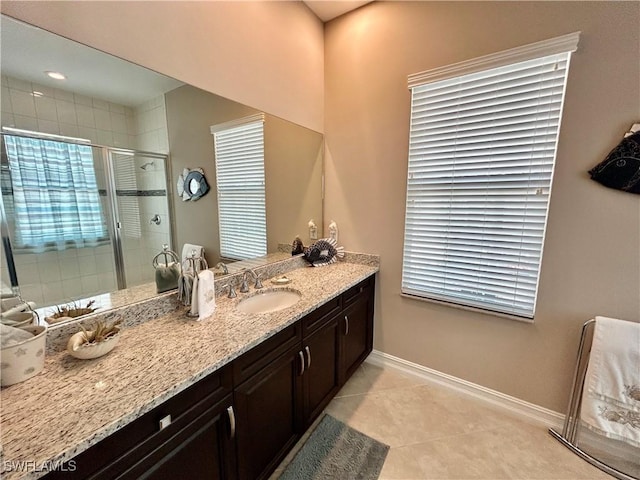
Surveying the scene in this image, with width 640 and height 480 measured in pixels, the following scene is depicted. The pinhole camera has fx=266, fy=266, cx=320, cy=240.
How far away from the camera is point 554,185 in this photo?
157 centimetres

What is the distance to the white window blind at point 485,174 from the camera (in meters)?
1.57

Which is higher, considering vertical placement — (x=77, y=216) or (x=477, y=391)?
(x=77, y=216)

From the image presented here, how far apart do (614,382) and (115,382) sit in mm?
2315

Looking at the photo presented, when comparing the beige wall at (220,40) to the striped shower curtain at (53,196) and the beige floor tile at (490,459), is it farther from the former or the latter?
the beige floor tile at (490,459)

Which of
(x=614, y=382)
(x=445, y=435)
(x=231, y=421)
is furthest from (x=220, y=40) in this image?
(x=614, y=382)

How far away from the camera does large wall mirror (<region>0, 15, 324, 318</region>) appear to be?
959 millimetres

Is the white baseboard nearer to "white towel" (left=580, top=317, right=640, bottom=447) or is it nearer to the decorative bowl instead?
"white towel" (left=580, top=317, right=640, bottom=447)

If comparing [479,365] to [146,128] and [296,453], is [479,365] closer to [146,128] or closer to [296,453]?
[296,453]

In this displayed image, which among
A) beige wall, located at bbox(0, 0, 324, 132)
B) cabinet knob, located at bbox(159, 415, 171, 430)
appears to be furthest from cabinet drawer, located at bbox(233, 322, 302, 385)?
beige wall, located at bbox(0, 0, 324, 132)

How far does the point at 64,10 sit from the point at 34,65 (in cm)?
24

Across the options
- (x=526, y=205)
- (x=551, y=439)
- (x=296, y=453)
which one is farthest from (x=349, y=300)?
(x=551, y=439)

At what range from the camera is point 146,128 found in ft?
4.22

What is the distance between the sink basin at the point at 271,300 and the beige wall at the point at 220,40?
4.14 ft

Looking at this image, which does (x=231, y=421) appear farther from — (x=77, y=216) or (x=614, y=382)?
(x=614, y=382)
